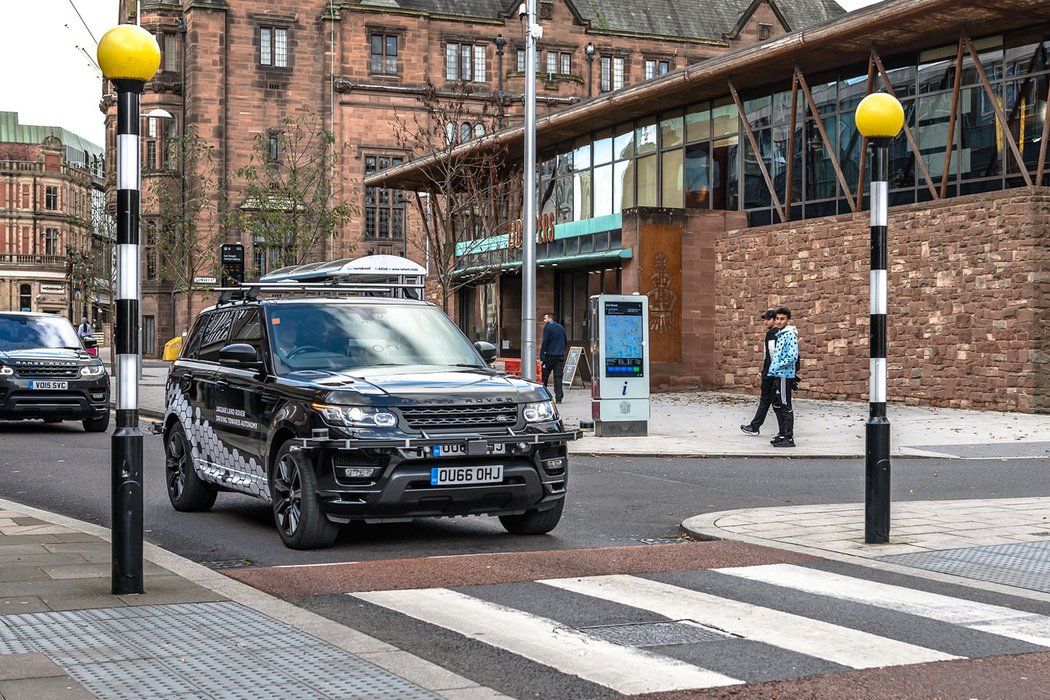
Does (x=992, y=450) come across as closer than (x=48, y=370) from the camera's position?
Yes

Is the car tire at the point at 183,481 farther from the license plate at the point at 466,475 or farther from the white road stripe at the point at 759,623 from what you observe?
the white road stripe at the point at 759,623

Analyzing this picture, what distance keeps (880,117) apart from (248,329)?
5034mm

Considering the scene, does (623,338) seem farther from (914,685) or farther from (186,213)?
(186,213)

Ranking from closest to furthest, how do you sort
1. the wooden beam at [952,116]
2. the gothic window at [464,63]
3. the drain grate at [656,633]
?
the drain grate at [656,633] → the wooden beam at [952,116] → the gothic window at [464,63]

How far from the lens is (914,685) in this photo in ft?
18.9

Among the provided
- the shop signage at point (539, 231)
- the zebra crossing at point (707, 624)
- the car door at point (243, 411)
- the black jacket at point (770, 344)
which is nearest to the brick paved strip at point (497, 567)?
the zebra crossing at point (707, 624)

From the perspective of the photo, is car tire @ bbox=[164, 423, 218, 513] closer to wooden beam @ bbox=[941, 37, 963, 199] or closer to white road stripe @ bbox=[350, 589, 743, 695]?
white road stripe @ bbox=[350, 589, 743, 695]

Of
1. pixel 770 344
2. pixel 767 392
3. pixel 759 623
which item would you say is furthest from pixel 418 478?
pixel 767 392

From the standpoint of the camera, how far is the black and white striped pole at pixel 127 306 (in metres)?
7.49

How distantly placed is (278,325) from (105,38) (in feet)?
11.8

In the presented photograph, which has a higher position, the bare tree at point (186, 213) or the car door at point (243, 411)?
the bare tree at point (186, 213)

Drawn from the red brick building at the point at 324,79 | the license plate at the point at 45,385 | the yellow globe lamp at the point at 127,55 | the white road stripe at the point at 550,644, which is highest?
the red brick building at the point at 324,79

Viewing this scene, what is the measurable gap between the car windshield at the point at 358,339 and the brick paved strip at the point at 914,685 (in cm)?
536

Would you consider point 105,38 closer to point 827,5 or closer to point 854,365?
point 854,365
